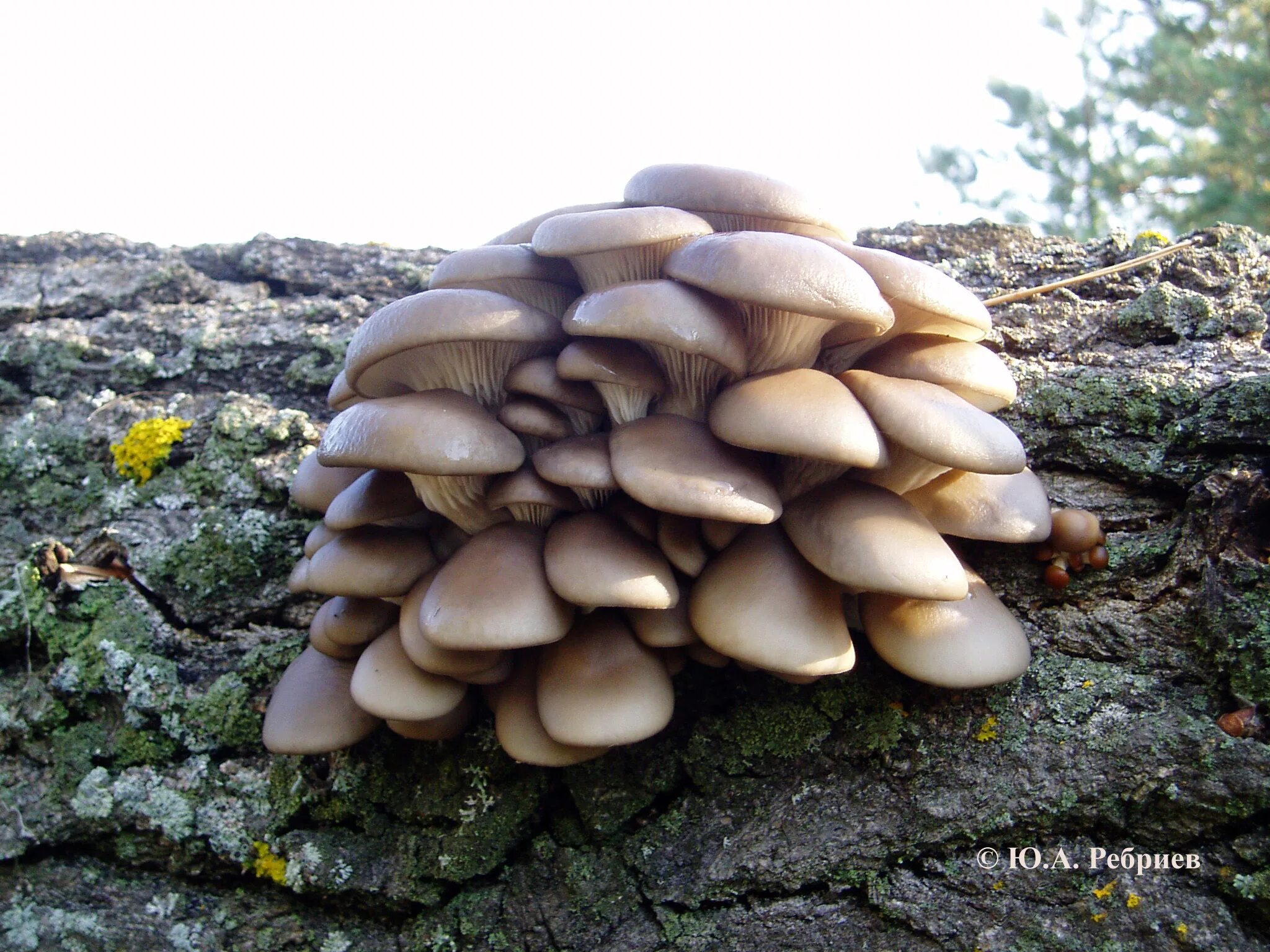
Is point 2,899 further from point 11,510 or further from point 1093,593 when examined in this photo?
point 1093,593

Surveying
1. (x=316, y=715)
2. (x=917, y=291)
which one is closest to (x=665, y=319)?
(x=917, y=291)

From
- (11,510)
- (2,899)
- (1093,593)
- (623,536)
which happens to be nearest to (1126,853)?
(1093,593)

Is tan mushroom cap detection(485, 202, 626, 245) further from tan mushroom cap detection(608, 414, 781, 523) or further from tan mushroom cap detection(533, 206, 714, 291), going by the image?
tan mushroom cap detection(608, 414, 781, 523)

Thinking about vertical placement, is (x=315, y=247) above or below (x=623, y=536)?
above

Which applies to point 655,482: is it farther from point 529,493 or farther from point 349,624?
point 349,624

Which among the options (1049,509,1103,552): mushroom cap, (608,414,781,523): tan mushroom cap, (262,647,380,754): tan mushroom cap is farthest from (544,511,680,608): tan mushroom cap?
(1049,509,1103,552): mushroom cap

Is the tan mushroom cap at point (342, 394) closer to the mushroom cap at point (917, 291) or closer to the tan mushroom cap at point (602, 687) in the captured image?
the tan mushroom cap at point (602, 687)
